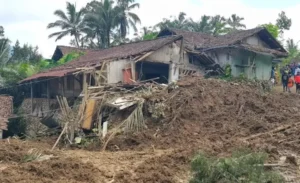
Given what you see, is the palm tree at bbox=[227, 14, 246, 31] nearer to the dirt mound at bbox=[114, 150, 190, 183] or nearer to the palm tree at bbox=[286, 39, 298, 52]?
the palm tree at bbox=[286, 39, 298, 52]

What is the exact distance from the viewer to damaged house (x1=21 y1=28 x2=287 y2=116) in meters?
18.0

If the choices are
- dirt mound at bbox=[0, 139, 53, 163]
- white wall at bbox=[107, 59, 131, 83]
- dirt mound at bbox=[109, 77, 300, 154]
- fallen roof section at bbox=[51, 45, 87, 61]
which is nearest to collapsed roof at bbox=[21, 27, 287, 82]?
white wall at bbox=[107, 59, 131, 83]

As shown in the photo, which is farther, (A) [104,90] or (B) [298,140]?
(A) [104,90]

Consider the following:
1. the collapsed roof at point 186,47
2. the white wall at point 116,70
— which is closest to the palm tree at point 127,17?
the collapsed roof at point 186,47

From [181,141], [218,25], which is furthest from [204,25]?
[181,141]

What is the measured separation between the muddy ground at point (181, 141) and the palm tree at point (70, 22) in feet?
74.9

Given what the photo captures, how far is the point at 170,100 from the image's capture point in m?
14.3

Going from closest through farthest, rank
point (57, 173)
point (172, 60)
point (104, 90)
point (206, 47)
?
1. point (57, 173)
2. point (104, 90)
3. point (172, 60)
4. point (206, 47)

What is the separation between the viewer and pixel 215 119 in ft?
45.5

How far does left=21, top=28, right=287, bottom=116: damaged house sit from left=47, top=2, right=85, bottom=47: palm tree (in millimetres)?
11892

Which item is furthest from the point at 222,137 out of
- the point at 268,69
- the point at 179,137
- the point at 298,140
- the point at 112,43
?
the point at 112,43

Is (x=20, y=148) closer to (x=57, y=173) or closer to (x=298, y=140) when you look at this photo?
(x=57, y=173)

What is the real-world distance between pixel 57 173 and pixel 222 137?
547 cm

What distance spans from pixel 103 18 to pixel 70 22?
10.9 ft
